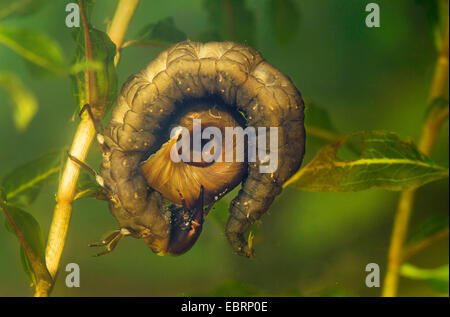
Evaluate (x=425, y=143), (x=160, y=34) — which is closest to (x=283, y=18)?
(x=160, y=34)

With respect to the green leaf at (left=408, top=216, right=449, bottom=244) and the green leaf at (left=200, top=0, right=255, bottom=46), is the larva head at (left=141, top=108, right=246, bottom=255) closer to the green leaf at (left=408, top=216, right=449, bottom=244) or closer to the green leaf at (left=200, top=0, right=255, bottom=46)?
the green leaf at (left=200, top=0, right=255, bottom=46)

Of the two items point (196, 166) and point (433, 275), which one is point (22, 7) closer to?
point (196, 166)

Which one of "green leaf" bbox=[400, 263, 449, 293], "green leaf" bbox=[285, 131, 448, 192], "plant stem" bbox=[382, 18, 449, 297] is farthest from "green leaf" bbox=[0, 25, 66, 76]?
"plant stem" bbox=[382, 18, 449, 297]

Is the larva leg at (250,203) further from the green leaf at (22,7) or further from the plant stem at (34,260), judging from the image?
the green leaf at (22,7)

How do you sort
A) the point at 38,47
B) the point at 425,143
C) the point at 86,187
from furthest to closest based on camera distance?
the point at 425,143 → the point at 86,187 → the point at 38,47
